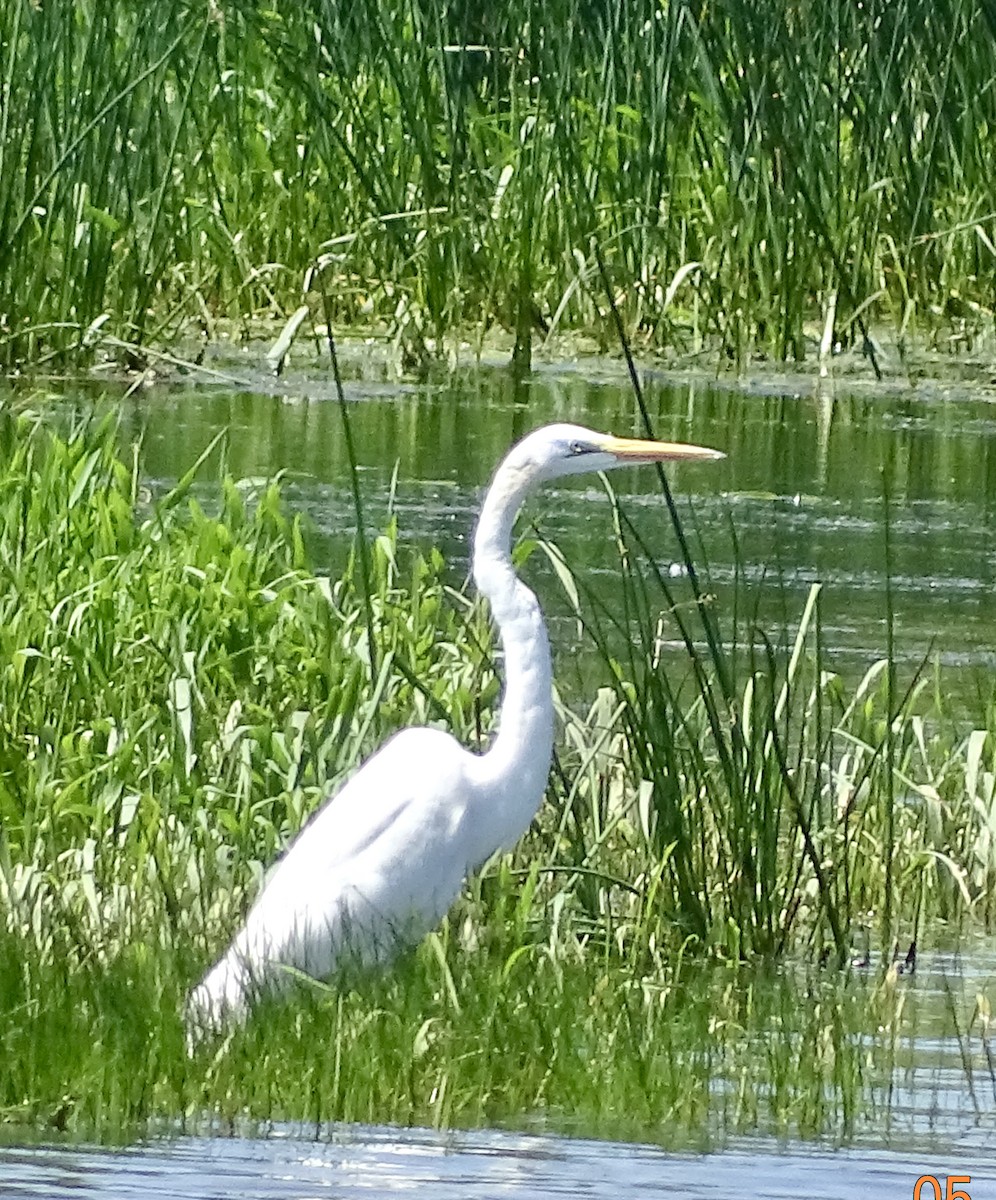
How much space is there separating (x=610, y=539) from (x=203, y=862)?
3.22 meters

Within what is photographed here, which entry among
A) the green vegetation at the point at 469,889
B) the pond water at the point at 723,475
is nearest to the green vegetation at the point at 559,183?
the pond water at the point at 723,475

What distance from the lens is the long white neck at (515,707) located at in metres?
5.05

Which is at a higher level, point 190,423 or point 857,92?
point 857,92

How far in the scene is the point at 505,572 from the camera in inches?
202

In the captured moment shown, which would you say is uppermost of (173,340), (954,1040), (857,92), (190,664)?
(857,92)

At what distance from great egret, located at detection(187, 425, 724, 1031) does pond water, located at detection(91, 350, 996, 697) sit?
1726mm

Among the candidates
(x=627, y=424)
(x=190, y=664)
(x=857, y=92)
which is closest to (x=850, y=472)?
(x=627, y=424)

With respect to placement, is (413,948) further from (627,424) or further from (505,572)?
(627,424)

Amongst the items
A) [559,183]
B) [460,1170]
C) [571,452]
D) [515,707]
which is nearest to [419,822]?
[515,707]

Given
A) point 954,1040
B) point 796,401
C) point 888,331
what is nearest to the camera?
point 954,1040

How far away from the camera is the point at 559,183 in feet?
32.5

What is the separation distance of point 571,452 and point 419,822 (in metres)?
0.74

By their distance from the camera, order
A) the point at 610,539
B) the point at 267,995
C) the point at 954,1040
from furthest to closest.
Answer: the point at 610,539, the point at 954,1040, the point at 267,995

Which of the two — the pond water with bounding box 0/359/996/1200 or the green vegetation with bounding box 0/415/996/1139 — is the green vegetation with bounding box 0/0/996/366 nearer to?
the pond water with bounding box 0/359/996/1200
